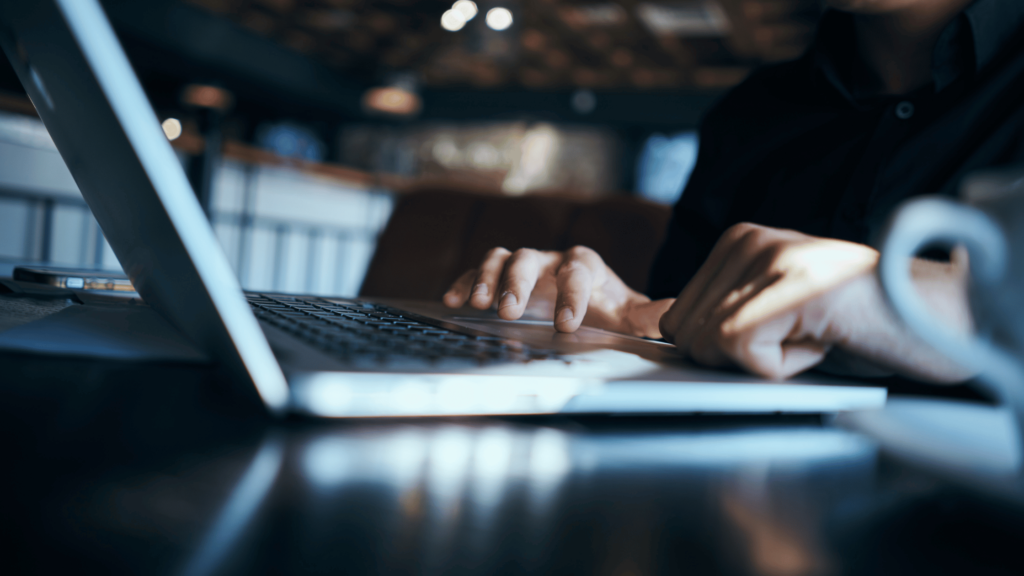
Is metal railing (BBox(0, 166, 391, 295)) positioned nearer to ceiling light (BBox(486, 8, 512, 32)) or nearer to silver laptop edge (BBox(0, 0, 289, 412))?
ceiling light (BBox(486, 8, 512, 32))

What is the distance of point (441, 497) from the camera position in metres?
0.16

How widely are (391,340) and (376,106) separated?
17.9 ft

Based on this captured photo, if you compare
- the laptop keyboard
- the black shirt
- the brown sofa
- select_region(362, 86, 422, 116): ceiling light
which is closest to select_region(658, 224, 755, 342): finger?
the laptop keyboard

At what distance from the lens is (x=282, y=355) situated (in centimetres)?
24

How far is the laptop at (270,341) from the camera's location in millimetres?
195

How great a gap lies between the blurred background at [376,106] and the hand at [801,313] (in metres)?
2.27

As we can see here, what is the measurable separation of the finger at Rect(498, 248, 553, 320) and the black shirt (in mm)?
372

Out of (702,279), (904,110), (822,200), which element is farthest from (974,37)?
(702,279)

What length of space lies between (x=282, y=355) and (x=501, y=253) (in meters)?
0.40

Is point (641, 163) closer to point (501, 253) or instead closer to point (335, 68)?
point (335, 68)

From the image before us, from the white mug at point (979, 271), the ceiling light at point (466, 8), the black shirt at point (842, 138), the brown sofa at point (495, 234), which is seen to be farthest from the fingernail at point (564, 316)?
the ceiling light at point (466, 8)

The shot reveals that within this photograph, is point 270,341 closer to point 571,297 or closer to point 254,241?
point 571,297

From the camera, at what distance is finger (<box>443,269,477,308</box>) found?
1.94ft

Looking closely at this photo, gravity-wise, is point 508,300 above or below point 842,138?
below
